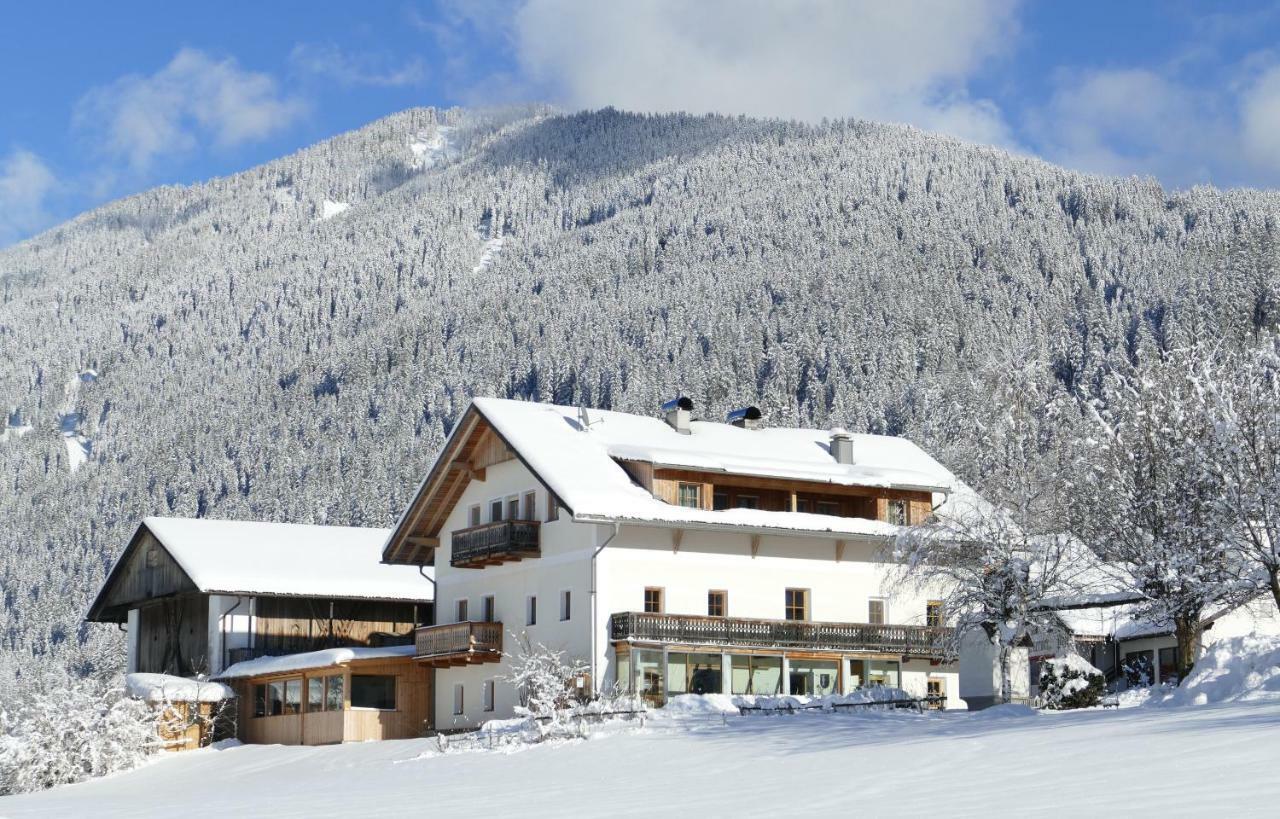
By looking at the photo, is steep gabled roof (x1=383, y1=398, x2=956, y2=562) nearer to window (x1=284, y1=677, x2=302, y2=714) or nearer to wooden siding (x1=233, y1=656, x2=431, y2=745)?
wooden siding (x1=233, y1=656, x2=431, y2=745)

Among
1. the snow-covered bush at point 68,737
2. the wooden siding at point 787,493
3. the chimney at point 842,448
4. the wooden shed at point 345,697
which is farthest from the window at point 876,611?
the snow-covered bush at point 68,737

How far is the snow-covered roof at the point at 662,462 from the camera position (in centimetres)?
5003

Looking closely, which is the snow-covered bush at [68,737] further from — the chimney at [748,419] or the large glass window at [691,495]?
the chimney at [748,419]

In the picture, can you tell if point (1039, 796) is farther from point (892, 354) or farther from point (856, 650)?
point (892, 354)

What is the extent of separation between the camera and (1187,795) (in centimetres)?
2053

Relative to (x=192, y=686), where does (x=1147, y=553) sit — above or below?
above

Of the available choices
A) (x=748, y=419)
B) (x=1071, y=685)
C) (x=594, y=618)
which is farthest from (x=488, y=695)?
(x=1071, y=685)

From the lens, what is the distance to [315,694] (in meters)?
55.5

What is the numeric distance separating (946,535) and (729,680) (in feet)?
25.3

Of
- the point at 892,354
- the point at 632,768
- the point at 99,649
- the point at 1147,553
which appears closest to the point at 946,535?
the point at 1147,553

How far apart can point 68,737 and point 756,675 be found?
20.8 metres

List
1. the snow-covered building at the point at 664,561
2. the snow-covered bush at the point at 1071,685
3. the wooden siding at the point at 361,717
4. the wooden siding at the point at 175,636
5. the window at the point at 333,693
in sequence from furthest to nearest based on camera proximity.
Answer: the wooden siding at the point at 175,636 → the window at the point at 333,693 → the wooden siding at the point at 361,717 → the snow-covered building at the point at 664,561 → the snow-covered bush at the point at 1071,685

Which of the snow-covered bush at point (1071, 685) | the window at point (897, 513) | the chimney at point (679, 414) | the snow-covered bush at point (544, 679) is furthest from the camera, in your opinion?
the chimney at point (679, 414)

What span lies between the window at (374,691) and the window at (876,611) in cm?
1569
